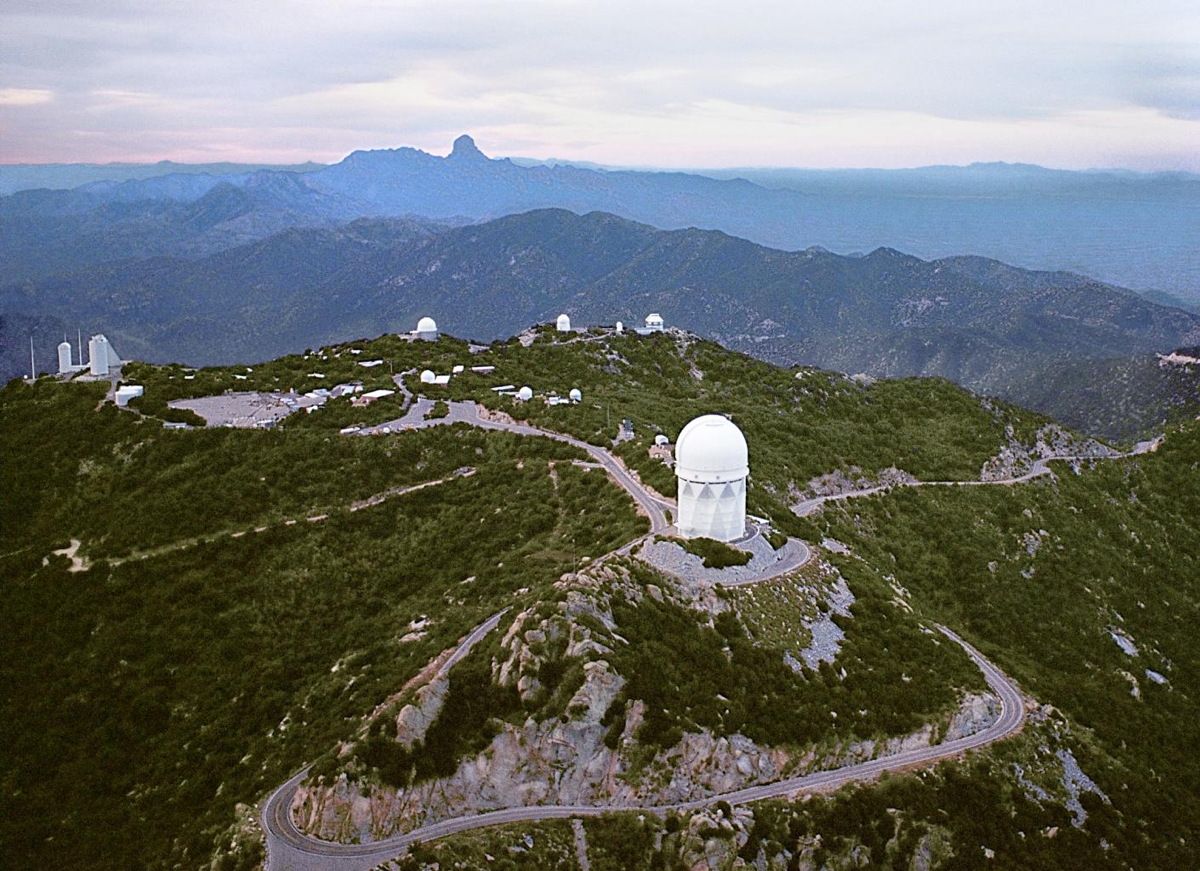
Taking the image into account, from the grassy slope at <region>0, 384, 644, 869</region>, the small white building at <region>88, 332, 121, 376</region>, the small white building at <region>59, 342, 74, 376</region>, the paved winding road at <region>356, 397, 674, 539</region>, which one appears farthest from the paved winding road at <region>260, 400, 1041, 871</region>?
the small white building at <region>59, 342, 74, 376</region>

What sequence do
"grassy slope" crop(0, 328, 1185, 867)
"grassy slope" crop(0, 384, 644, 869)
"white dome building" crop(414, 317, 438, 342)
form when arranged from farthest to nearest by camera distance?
"white dome building" crop(414, 317, 438, 342)
"grassy slope" crop(0, 328, 1185, 867)
"grassy slope" crop(0, 384, 644, 869)

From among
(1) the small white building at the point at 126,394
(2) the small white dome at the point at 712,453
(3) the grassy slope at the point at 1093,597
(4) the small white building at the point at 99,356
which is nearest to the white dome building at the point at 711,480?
(2) the small white dome at the point at 712,453

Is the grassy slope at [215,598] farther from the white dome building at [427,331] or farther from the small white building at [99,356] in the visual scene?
the white dome building at [427,331]

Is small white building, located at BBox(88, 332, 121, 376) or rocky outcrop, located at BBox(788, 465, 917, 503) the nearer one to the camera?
rocky outcrop, located at BBox(788, 465, 917, 503)

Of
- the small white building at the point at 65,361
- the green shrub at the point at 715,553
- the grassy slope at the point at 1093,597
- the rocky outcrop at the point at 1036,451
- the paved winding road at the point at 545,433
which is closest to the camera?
the grassy slope at the point at 1093,597

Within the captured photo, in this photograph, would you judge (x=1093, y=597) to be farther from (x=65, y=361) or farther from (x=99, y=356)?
(x=65, y=361)

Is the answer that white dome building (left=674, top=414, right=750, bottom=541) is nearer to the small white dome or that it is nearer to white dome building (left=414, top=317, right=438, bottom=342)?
the small white dome

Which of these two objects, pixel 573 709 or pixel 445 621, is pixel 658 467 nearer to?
pixel 445 621
